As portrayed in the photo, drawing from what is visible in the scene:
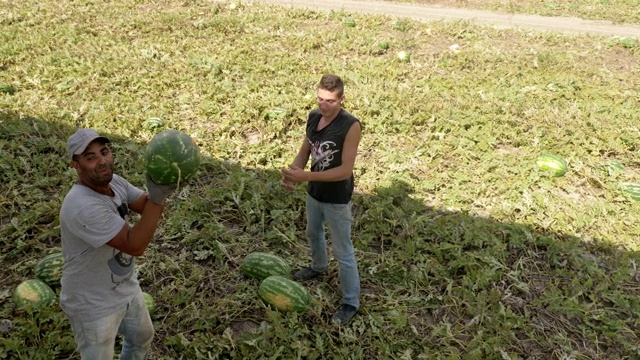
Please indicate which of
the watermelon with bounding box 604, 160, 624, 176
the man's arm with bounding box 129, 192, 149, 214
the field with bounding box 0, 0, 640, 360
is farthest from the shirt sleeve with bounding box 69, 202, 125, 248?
the watermelon with bounding box 604, 160, 624, 176

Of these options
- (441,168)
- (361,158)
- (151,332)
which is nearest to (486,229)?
(441,168)

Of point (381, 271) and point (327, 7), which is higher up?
point (327, 7)

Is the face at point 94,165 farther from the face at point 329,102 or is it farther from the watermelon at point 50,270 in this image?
the watermelon at point 50,270

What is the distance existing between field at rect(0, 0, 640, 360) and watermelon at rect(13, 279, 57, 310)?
4.6 inches

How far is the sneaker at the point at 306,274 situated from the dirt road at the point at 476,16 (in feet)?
38.4

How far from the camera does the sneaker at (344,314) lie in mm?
4449

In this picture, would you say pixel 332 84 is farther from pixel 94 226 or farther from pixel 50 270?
pixel 50 270

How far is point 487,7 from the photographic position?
1711 centimetres

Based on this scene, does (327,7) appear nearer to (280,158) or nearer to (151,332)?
(280,158)

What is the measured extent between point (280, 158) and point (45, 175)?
3119 millimetres

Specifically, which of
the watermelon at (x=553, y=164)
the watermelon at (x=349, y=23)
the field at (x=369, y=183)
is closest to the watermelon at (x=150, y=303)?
the field at (x=369, y=183)

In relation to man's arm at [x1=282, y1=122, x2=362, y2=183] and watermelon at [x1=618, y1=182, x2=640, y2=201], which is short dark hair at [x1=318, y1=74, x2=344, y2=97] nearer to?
man's arm at [x1=282, y1=122, x2=362, y2=183]

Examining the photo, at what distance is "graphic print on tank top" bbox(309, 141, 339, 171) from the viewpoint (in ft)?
13.1

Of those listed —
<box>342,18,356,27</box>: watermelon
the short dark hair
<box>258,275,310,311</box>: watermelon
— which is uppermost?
the short dark hair
